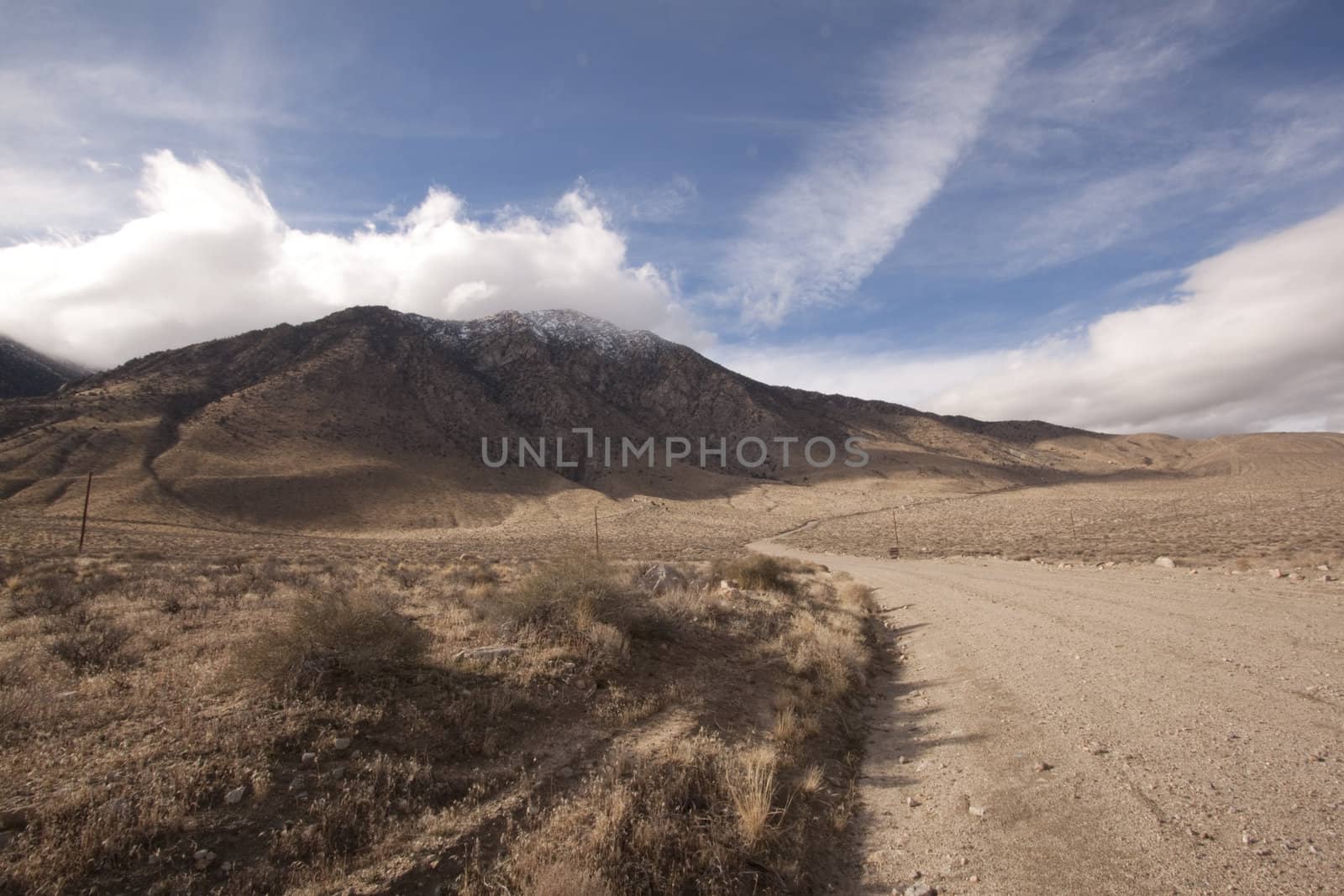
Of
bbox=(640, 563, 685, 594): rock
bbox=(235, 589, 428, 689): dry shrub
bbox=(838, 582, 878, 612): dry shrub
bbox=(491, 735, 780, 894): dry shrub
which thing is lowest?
bbox=(838, 582, 878, 612): dry shrub

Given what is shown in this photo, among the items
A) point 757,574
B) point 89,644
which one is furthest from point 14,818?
point 757,574

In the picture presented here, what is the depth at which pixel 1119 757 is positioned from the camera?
5781mm

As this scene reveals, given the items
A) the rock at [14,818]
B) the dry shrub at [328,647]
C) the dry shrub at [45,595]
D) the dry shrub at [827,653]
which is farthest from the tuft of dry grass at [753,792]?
the dry shrub at [45,595]

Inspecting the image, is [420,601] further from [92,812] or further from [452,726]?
[92,812]

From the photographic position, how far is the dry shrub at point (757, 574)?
1791cm

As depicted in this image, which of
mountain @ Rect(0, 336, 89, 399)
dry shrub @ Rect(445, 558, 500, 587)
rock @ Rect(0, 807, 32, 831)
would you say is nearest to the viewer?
rock @ Rect(0, 807, 32, 831)

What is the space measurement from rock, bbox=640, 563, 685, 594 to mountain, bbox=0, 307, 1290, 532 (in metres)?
55.1

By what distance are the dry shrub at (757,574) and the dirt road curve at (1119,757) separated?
21.1 feet

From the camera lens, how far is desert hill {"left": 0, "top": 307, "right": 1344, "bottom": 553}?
6297 centimetres

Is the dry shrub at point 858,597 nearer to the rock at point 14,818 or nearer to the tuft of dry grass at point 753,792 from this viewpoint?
the tuft of dry grass at point 753,792

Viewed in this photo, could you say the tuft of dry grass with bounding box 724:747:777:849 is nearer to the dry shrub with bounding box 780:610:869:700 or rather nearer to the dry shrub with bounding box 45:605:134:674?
the dry shrub with bounding box 780:610:869:700

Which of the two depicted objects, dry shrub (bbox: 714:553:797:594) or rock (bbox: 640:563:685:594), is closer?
rock (bbox: 640:563:685:594)

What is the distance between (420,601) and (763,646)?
772 cm

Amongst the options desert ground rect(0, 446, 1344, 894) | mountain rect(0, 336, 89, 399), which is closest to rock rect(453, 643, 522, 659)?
desert ground rect(0, 446, 1344, 894)
